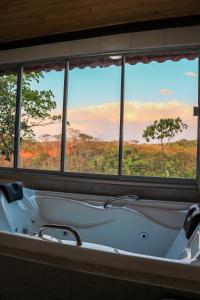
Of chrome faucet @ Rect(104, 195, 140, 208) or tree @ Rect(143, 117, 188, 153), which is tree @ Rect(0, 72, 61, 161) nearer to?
tree @ Rect(143, 117, 188, 153)

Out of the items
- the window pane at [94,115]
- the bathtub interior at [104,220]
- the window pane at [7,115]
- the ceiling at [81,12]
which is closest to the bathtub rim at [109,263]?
the bathtub interior at [104,220]

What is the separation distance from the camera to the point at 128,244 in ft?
7.75

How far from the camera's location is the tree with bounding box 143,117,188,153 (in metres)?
2.75

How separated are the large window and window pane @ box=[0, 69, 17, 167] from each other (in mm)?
13

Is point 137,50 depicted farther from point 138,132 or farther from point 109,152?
point 109,152

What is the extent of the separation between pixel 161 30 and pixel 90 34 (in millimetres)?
774

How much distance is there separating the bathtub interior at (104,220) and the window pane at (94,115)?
1.62 ft

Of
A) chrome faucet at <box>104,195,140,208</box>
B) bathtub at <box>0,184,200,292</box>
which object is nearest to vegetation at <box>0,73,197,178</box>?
chrome faucet at <box>104,195,140,208</box>

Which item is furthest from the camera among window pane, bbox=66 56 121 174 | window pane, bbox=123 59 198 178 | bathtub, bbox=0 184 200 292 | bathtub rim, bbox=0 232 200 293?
window pane, bbox=66 56 121 174

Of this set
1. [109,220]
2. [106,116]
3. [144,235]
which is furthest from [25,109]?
[144,235]

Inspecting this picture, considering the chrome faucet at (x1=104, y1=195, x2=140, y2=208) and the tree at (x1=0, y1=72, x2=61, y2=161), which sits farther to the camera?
the tree at (x1=0, y1=72, x2=61, y2=161)

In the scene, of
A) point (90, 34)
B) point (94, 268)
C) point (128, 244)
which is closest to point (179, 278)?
point (94, 268)

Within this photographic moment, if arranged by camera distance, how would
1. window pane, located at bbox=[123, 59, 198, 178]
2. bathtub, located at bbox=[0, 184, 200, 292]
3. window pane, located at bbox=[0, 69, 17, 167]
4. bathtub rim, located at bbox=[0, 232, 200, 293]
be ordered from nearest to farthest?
bathtub rim, located at bbox=[0, 232, 200, 293]
bathtub, located at bbox=[0, 184, 200, 292]
window pane, located at bbox=[123, 59, 198, 178]
window pane, located at bbox=[0, 69, 17, 167]

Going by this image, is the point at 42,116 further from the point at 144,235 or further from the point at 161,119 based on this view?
the point at 144,235
